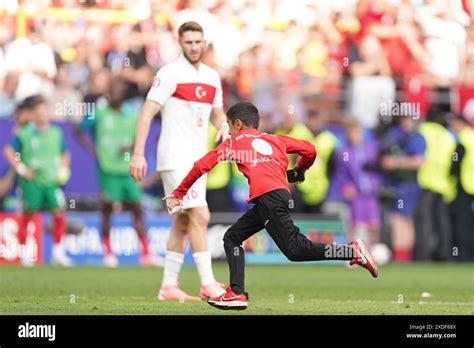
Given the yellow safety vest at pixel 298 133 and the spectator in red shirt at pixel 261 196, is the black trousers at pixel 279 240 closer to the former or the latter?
the spectator in red shirt at pixel 261 196

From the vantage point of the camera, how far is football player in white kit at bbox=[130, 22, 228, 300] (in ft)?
41.0

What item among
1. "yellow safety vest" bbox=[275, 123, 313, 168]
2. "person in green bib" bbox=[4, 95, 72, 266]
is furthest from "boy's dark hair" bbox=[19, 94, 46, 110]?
"yellow safety vest" bbox=[275, 123, 313, 168]

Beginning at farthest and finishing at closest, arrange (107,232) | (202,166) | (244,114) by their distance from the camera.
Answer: (107,232)
(244,114)
(202,166)

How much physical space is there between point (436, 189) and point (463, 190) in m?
0.51

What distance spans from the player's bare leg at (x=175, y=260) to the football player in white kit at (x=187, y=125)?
0.01 meters

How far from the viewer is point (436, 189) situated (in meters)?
21.9

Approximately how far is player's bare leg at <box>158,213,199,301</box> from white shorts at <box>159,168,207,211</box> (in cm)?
29

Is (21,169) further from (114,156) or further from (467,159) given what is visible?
(467,159)

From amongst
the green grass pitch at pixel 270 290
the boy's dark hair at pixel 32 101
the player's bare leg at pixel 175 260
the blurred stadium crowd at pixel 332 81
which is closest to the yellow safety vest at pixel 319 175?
the blurred stadium crowd at pixel 332 81

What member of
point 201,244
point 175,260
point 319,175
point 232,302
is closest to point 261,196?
point 232,302

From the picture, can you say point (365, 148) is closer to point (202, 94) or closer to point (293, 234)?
point (202, 94)

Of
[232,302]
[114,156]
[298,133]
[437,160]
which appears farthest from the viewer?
[437,160]

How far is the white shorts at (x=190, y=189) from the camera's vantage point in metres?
12.5
